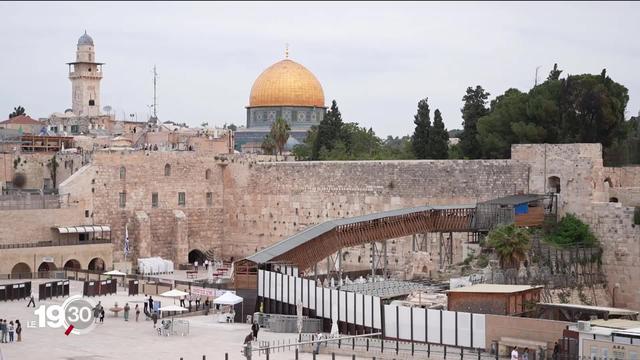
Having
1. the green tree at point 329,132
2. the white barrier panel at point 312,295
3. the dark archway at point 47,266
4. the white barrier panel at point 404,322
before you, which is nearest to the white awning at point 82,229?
the dark archway at point 47,266

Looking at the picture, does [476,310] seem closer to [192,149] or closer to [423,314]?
[423,314]

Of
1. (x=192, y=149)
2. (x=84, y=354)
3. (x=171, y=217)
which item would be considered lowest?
(x=84, y=354)

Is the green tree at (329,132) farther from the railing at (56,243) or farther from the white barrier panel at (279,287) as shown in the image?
the white barrier panel at (279,287)

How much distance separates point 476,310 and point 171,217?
94.4 feet

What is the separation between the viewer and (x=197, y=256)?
60.4 m

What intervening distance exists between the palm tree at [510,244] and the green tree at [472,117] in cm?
1635

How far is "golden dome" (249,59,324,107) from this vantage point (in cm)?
8062

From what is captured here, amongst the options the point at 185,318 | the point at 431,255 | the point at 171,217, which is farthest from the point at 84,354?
the point at 171,217

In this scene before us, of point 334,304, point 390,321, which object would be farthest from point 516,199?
point 390,321

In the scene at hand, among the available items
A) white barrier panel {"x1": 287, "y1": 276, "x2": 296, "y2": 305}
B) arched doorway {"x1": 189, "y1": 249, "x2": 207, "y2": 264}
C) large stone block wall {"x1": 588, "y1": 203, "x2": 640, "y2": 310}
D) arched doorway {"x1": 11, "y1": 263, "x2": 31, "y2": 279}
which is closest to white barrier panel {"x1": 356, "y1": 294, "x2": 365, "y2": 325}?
white barrier panel {"x1": 287, "y1": 276, "x2": 296, "y2": 305}

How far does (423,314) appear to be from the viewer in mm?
31844

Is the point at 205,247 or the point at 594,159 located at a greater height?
the point at 594,159

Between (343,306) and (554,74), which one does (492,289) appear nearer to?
(343,306)

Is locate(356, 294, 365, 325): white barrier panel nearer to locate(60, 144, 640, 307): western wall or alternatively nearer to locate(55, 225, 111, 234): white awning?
locate(60, 144, 640, 307): western wall
